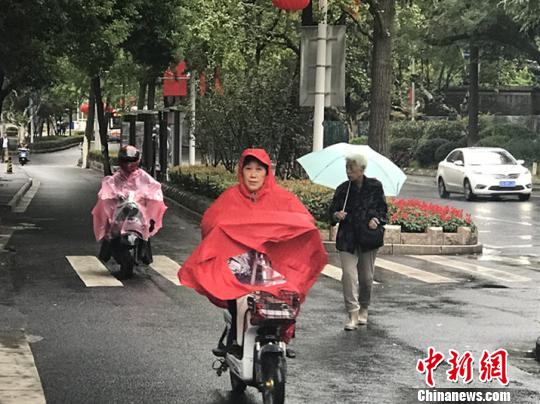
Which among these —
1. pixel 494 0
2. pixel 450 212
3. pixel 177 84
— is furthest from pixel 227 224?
pixel 494 0

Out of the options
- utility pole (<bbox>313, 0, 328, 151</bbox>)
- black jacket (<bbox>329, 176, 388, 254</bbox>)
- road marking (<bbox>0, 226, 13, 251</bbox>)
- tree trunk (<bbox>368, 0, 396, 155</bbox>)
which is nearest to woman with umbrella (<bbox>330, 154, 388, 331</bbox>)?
black jacket (<bbox>329, 176, 388, 254</bbox>)

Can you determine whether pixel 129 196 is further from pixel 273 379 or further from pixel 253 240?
pixel 273 379

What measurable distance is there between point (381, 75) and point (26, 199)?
42.0 ft

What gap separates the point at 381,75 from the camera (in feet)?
73.7

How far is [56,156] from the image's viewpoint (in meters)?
87.5

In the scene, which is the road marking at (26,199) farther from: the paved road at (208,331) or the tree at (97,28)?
the paved road at (208,331)

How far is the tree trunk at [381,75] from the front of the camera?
22250 mm

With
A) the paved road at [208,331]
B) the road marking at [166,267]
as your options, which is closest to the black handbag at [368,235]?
the paved road at [208,331]

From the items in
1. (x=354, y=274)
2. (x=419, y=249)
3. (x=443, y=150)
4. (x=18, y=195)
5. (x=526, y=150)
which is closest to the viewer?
(x=354, y=274)

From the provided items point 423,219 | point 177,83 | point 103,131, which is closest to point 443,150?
point 103,131

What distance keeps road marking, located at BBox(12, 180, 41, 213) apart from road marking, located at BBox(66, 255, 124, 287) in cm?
1057

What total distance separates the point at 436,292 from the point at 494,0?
3254 centimetres

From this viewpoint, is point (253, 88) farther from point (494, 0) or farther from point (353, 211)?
point (494, 0)

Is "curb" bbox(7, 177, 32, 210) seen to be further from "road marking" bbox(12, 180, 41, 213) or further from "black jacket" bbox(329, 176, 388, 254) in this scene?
"black jacket" bbox(329, 176, 388, 254)
